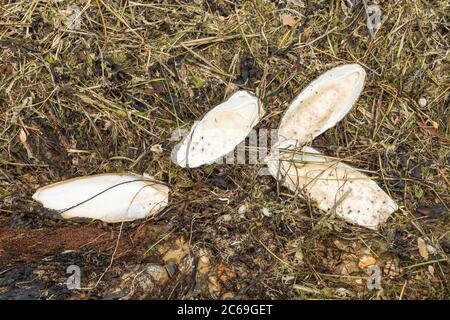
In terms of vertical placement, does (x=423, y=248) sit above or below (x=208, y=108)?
below

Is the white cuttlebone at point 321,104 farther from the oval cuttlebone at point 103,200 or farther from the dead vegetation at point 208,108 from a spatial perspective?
the oval cuttlebone at point 103,200

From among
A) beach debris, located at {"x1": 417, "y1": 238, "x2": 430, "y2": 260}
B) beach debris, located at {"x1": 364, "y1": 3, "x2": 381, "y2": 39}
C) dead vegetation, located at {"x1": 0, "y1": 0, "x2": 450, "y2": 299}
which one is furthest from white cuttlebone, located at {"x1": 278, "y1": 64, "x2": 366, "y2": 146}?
beach debris, located at {"x1": 417, "y1": 238, "x2": 430, "y2": 260}

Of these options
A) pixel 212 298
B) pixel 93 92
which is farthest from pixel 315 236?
pixel 93 92

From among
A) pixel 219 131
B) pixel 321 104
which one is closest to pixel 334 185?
pixel 321 104

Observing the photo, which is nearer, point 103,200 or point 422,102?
point 103,200

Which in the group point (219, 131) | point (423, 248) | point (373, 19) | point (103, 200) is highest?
point (373, 19)

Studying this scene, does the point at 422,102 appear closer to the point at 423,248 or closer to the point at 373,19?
the point at 373,19

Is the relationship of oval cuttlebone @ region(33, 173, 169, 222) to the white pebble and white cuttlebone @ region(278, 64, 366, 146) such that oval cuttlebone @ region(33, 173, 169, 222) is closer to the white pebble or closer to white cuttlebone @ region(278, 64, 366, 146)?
white cuttlebone @ region(278, 64, 366, 146)
